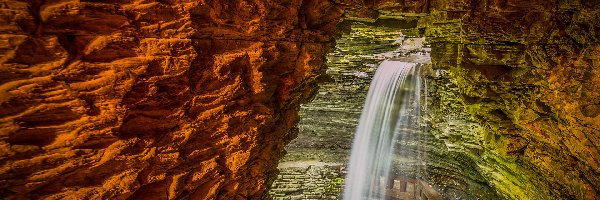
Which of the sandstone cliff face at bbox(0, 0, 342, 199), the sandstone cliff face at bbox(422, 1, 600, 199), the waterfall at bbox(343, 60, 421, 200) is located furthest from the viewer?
the waterfall at bbox(343, 60, 421, 200)

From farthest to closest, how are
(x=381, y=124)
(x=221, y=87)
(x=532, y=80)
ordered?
1. (x=381, y=124)
2. (x=532, y=80)
3. (x=221, y=87)

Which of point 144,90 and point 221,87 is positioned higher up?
point 144,90

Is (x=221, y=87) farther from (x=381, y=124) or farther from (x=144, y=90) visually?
(x=381, y=124)

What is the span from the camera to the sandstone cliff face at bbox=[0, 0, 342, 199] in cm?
239

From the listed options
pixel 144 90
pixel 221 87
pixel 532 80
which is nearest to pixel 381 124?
pixel 532 80

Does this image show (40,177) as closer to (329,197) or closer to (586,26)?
(586,26)

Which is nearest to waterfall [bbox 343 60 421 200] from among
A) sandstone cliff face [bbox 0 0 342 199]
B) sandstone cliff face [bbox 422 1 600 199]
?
sandstone cliff face [bbox 422 1 600 199]

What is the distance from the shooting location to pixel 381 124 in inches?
448

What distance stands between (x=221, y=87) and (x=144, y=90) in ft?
3.08

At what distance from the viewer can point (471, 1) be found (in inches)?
199

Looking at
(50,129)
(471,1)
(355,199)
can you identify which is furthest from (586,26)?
(355,199)

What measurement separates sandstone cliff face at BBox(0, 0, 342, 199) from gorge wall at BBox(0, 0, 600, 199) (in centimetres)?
1

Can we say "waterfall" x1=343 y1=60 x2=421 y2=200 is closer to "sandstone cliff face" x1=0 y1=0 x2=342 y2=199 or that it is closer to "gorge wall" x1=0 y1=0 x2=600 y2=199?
"gorge wall" x1=0 y1=0 x2=600 y2=199

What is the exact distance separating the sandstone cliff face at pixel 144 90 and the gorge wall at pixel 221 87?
0.01 m
